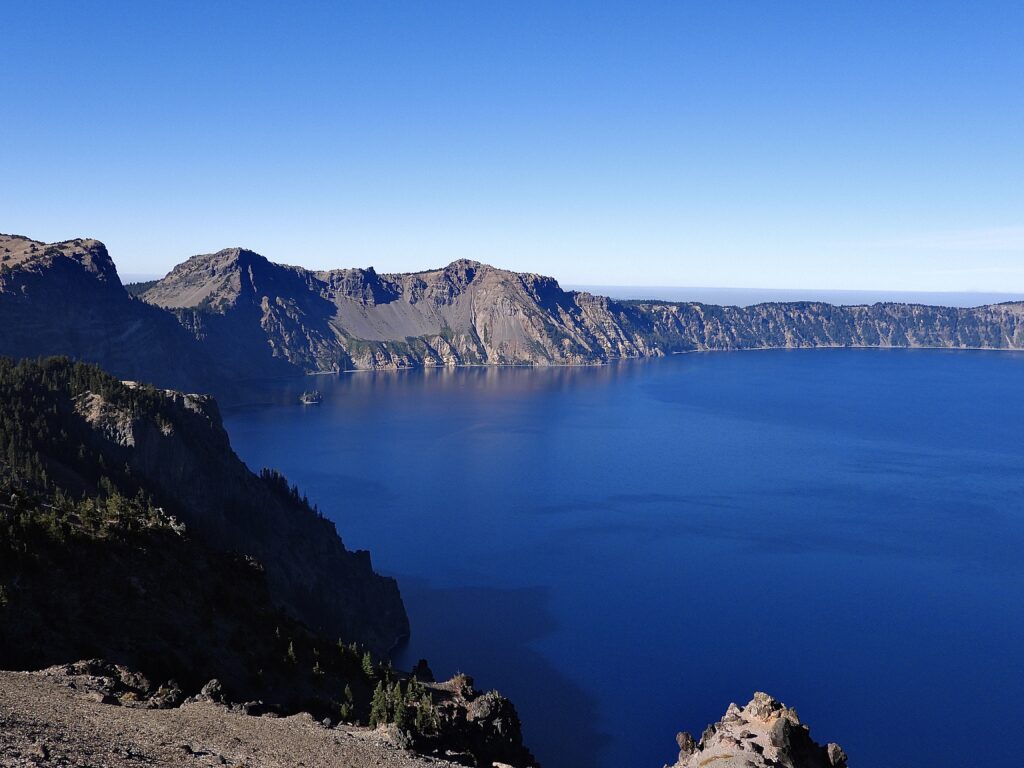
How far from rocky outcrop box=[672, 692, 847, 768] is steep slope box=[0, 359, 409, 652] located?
6592cm

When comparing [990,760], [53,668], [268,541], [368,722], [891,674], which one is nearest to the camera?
[53,668]

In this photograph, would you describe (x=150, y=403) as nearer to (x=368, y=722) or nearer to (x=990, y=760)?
(x=368, y=722)

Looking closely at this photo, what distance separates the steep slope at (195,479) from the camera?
11938cm

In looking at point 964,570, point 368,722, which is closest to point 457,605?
point 368,722

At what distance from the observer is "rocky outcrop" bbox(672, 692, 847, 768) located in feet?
194

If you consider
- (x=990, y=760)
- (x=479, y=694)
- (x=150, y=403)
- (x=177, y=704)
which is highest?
(x=150, y=403)

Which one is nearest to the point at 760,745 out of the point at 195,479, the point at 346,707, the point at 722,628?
the point at 346,707

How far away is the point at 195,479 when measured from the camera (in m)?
139

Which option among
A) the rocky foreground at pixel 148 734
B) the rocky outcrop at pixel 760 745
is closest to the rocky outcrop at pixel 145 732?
the rocky foreground at pixel 148 734

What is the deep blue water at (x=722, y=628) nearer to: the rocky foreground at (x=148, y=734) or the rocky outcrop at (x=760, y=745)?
the rocky outcrop at (x=760, y=745)

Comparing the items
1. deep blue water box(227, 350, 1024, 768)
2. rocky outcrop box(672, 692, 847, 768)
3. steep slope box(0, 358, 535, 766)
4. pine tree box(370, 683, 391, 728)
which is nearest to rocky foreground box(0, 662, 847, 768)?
steep slope box(0, 358, 535, 766)

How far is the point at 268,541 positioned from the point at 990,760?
113215 millimetres

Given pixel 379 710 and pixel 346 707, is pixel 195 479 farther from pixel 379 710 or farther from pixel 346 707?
pixel 379 710

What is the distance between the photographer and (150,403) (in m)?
143
